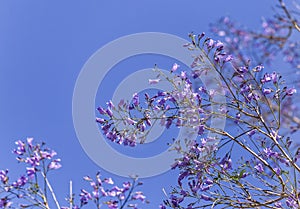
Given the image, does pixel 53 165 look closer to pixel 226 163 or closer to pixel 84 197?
pixel 84 197

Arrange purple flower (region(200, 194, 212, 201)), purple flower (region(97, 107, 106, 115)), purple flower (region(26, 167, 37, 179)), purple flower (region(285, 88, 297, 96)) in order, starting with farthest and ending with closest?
1. purple flower (region(97, 107, 106, 115))
2. purple flower (region(200, 194, 212, 201))
3. purple flower (region(285, 88, 297, 96))
4. purple flower (region(26, 167, 37, 179))

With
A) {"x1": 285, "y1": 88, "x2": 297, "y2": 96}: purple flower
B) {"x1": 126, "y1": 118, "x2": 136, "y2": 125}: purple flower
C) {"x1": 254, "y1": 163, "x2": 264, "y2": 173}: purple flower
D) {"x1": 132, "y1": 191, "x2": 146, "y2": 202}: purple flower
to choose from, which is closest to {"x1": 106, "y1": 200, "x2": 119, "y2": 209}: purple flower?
{"x1": 132, "y1": 191, "x2": 146, "y2": 202}: purple flower

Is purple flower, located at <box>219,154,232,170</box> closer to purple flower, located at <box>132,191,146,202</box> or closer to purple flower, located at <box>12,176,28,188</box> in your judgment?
purple flower, located at <box>132,191,146,202</box>

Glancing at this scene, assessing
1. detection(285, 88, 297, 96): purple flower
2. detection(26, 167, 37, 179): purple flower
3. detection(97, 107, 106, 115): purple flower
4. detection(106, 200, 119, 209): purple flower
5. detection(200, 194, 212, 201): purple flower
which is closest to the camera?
detection(106, 200, 119, 209): purple flower

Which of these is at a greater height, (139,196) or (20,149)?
(20,149)

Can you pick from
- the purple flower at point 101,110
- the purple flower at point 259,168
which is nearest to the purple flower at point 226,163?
the purple flower at point 259,168

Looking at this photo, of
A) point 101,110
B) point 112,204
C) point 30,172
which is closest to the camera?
Answer: point 112,204

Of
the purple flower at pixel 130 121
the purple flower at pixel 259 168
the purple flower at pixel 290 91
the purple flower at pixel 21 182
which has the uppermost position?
the purple flower at pixel 130 121

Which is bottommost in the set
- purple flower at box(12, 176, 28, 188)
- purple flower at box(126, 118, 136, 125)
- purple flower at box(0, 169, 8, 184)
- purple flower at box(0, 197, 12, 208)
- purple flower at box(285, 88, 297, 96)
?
purple flower at box(0, 197, 12, 208)

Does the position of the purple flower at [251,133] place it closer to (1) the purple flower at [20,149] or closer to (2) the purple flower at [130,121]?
(2) the purple flower at [130,121]

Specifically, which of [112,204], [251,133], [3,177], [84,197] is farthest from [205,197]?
[3,177]

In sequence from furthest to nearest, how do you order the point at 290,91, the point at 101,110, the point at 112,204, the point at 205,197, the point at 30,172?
the point at 101,110 < the point at 205,197 < the point at 290,91 < the point at 30,172 < the point at 112,204

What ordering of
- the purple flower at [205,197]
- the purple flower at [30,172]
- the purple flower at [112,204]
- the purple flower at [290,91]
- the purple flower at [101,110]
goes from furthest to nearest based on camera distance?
the purple flower at [101,110]
the purple flower at [205,197]
the purple flower at [290,91]
the purple flower at [30,172]
the purple flower at [112,204]

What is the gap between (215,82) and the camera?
3305mm
